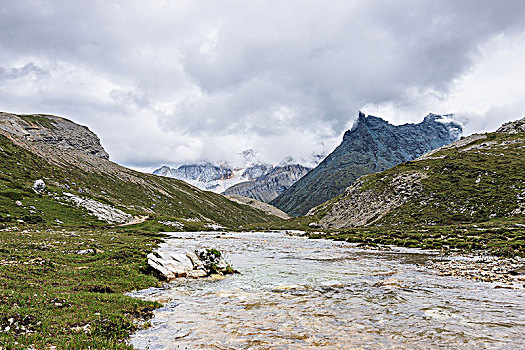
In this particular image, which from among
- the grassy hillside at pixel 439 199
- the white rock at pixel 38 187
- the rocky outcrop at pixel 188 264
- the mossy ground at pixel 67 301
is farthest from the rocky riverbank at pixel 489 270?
the white rock at pixel 38 187

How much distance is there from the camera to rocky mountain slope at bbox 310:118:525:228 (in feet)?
344

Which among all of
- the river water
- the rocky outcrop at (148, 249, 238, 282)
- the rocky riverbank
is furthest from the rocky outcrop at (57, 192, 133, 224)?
the rocky riverbank

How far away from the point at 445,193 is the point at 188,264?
425 feet

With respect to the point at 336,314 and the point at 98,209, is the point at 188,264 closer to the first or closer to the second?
the point at 336,314

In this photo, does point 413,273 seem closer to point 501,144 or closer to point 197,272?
point 197,272

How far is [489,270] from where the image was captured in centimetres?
2805

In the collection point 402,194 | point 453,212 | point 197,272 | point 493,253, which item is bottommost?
point 197,272

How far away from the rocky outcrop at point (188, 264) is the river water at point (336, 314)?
1.65m

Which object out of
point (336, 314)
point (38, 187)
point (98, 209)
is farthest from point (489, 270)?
point (38, 187)

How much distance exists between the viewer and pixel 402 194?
14125 centimetres

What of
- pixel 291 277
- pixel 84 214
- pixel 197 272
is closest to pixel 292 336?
pixel 291 277

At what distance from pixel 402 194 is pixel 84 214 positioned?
14256 cm

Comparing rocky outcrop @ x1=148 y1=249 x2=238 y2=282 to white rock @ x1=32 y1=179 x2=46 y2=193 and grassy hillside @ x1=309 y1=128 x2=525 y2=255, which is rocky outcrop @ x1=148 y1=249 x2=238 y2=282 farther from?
white rock @ x1=32 y1=179 x2=46 y2=193

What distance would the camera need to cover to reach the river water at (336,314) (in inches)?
480
